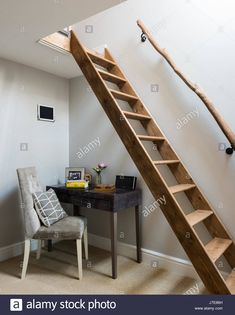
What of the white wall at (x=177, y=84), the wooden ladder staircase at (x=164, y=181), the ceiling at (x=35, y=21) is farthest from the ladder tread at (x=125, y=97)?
the ceiling at (x=35, y=21)

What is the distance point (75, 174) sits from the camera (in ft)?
10.5

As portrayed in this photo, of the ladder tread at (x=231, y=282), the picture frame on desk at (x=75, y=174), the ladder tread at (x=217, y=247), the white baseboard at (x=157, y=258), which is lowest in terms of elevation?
the white baseboard at (x=157, y=258)

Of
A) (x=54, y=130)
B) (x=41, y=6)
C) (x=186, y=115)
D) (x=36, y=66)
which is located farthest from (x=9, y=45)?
(x=186, y=115)

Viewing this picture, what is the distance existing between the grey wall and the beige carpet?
516 millimetres

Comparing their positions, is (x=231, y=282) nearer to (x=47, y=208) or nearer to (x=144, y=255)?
(x=144, y=255)

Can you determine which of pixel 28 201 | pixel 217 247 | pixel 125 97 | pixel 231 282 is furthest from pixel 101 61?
pixel 231 282

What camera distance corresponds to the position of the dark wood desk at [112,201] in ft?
7.95

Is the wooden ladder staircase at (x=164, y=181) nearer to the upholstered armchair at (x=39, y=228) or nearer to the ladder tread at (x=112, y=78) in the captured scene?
the ladder tread at (x=112, y=78)

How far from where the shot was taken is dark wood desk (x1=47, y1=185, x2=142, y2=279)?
242cm

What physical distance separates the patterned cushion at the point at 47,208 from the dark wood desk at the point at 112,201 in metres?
0.20

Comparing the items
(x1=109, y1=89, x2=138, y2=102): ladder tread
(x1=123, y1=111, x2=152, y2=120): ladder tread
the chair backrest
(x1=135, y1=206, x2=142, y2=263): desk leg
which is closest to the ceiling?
(x1=109, y1=89, x2=138, y2=102): ladder tread

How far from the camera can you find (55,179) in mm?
3395

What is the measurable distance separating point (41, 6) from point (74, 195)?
6.08ft

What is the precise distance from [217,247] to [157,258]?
86cm
